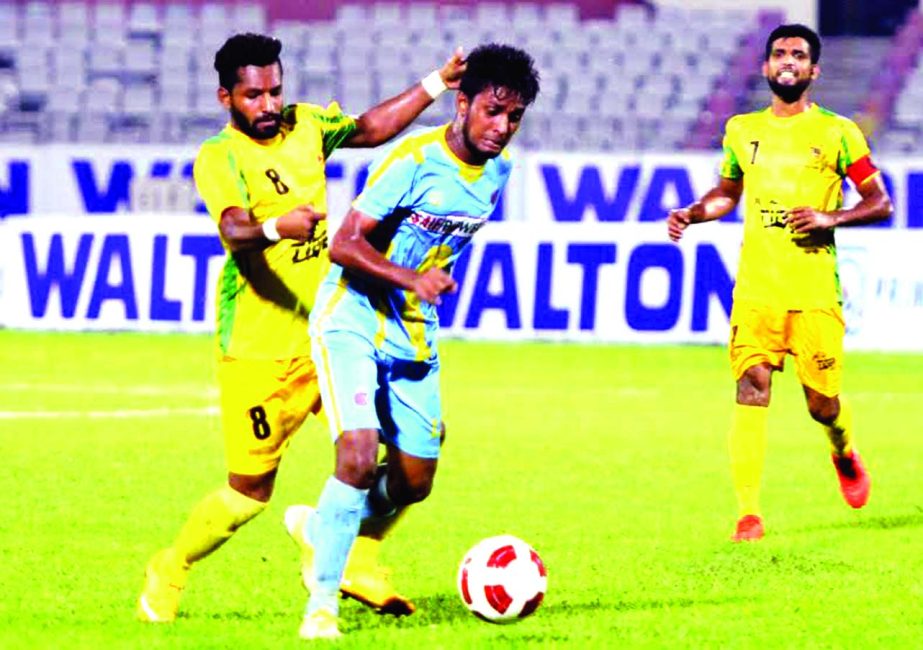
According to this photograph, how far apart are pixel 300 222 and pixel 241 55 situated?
94cm

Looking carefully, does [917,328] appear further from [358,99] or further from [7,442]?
[358,99]

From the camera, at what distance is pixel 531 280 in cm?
1988

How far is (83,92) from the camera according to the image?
2977 cm

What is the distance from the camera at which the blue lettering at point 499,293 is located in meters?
19.9

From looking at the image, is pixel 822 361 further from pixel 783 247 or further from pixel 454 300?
pixel 454 300

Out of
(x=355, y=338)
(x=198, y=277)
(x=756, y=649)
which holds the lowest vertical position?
(x=198, y=277)

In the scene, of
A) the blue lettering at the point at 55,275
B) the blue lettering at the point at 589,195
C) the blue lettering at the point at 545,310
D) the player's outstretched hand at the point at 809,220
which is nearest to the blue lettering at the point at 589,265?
the blue lettering at the point at 545,310

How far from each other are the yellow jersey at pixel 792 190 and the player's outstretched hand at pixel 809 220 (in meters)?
0.25

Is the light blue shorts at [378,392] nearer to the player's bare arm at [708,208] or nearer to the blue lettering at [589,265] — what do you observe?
the player's bare arm at [708,208]

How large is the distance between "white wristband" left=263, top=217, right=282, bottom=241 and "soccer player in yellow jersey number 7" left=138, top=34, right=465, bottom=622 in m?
0.32

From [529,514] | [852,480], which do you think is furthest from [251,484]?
[852,480]

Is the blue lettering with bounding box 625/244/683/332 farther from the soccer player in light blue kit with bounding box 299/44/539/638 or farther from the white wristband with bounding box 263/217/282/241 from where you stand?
the white wristband with bounding box 263/217/282/241

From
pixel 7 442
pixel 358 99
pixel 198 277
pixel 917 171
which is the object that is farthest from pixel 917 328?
pixel 358 99

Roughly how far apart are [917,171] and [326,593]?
1702cm
